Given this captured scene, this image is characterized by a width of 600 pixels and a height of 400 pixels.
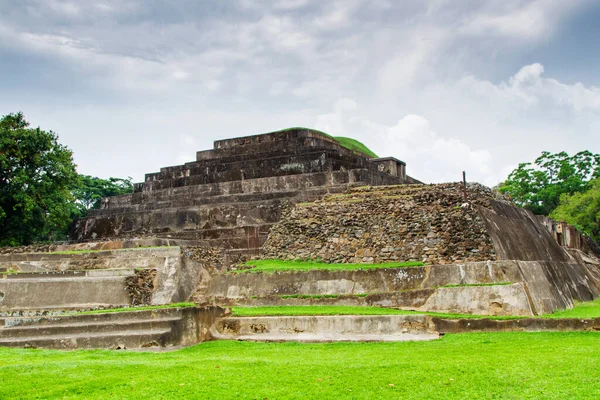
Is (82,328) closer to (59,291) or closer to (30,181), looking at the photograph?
(59,291)

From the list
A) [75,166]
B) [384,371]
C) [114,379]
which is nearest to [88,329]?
[114,379]

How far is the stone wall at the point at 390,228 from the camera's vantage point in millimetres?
14547

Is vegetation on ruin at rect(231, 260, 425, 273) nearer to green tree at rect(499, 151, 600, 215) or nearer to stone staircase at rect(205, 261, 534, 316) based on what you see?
stone staircase at rect(205, 261, 534, 316)

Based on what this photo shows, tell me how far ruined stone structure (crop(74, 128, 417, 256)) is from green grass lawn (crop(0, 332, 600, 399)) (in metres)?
9.91

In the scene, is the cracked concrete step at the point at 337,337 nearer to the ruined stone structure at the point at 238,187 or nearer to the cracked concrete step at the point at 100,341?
the cracked concrete step at the point at 100,341

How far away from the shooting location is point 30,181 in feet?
72.8

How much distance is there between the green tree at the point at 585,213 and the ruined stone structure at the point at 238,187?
1398 centimetres

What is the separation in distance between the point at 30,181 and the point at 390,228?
43.8 feet

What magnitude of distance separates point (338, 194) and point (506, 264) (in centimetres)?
671

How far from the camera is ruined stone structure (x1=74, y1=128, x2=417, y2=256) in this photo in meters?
19.7

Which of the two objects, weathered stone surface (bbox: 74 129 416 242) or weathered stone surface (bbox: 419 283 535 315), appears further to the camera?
weathered stone surface (bbox: 74 129 416 242)

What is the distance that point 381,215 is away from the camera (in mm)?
16109

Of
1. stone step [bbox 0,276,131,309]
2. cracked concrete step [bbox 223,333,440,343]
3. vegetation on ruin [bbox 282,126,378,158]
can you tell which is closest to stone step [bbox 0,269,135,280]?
stone step [bbox 0,276,131,309]

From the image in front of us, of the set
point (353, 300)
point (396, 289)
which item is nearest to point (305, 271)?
point (353, 300)
